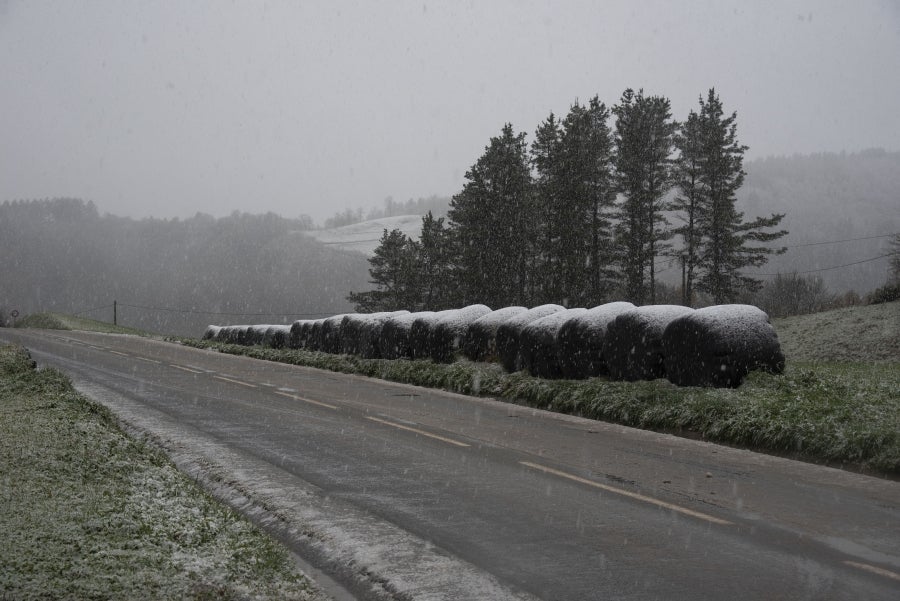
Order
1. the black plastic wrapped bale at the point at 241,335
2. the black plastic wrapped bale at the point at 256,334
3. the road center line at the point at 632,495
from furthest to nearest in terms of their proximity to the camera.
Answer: the black plastic wrapped bale at the point at 241,335, the black plastic wrapped bale at the point at 256,334, the road center line at the point at 632,495

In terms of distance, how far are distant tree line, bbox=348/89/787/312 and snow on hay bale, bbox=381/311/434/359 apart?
2460 cm

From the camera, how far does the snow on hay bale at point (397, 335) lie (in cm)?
2347

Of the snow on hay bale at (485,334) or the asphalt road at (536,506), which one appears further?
the snow on hay bale at (485,334)

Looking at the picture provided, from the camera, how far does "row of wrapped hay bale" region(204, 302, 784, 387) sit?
13.2 m

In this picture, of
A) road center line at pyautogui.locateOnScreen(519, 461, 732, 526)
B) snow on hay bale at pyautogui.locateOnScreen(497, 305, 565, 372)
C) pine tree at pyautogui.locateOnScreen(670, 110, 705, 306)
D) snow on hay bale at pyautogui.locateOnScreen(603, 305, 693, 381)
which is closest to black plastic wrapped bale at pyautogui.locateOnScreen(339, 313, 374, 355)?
snow on hay bale at pyautogui.locateOnScreen(497, 305, 565, 372)

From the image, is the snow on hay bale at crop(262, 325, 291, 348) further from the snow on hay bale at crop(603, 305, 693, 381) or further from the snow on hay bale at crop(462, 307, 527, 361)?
the snow on hay bale at crop(603, 305, 693, 381)

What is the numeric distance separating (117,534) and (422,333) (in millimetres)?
17990

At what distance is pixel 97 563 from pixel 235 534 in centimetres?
113

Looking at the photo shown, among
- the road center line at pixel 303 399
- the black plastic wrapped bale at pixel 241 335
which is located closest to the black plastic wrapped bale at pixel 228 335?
the black plastic wrapped bale at pixel 241 335

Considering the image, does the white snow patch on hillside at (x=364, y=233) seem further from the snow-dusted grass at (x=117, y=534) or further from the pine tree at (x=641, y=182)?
the snow-dusted grass at (x=117, y=534)

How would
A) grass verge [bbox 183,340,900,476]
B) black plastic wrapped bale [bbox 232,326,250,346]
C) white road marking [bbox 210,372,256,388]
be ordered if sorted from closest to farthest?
grass verge [bbox 183,340,900,476], white road marking [bbox 210,372,256,388], black plastic wrapped bale [bbox 232,326,250,346]

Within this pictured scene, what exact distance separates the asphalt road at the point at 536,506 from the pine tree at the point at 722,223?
132 feet

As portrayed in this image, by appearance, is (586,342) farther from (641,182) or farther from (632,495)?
(641,182)

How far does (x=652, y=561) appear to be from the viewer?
484 cm
